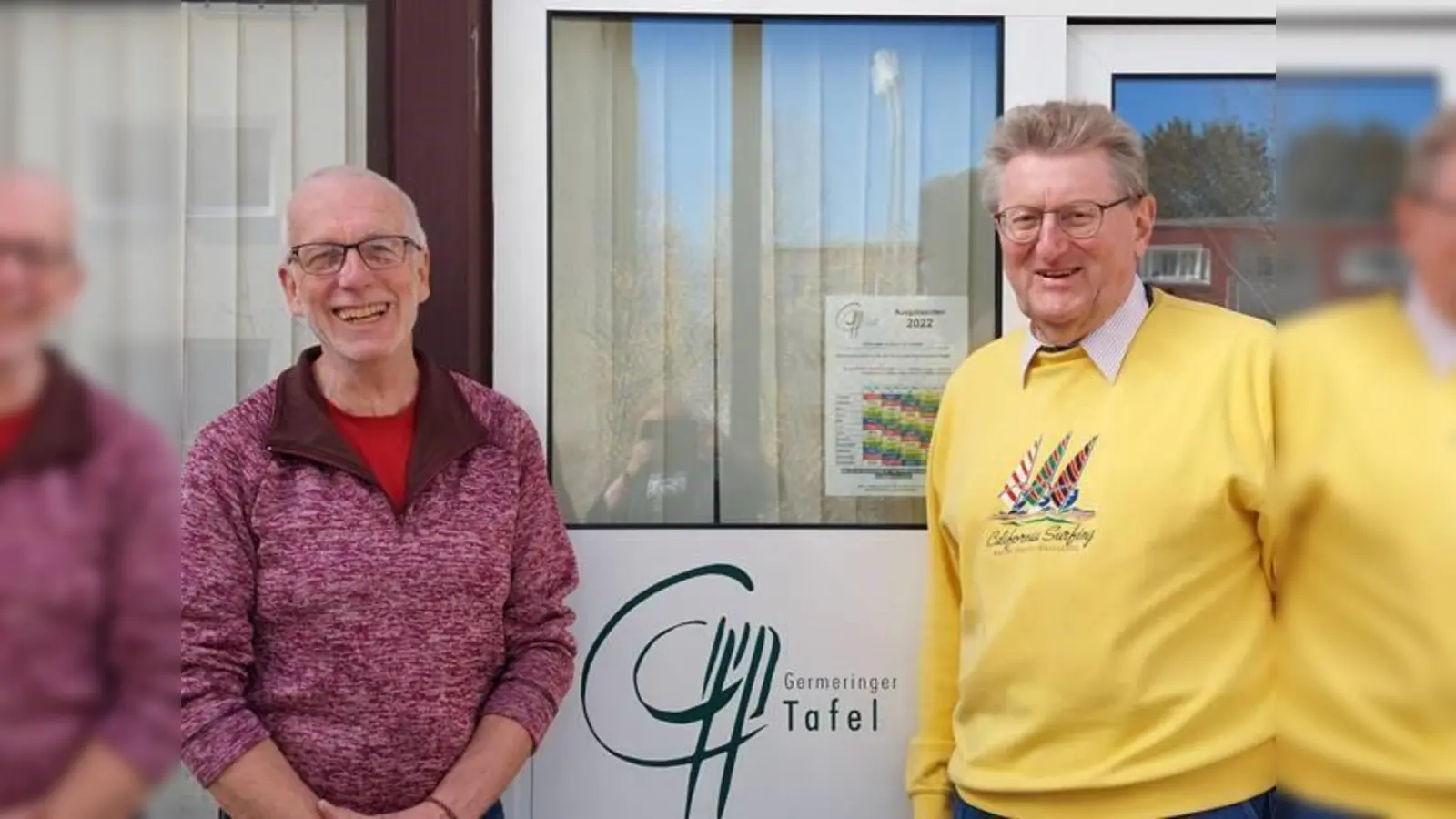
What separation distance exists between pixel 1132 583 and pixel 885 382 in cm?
91

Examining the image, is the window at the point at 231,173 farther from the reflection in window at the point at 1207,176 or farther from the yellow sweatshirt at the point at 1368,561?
the yellow sweatshirt at the point at 1368,561

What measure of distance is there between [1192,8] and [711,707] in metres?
1.56

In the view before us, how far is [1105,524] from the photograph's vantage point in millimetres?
1827

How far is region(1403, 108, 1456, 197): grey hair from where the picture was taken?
0.69 metres

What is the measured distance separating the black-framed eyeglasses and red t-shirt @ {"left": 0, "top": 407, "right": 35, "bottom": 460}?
1564mm

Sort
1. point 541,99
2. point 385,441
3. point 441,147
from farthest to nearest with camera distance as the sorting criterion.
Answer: point 541,99, point 441,147, point 385,441

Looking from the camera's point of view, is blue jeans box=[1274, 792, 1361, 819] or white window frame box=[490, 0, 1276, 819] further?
white window frame box=[490, 0, 1276, 819]

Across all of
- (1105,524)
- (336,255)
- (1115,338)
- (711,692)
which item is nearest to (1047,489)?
(1105,524)

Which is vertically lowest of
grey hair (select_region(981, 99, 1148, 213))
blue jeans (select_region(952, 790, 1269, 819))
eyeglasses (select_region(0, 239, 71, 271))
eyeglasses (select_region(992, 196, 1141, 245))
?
blue jeans (select_region(952, 790, 1269, 819))

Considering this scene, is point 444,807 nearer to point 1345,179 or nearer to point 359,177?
point 359,177

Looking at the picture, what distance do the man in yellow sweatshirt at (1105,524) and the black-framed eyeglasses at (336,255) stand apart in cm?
88

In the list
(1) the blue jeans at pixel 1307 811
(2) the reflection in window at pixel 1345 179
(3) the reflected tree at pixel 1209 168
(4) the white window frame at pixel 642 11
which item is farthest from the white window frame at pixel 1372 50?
(3) the reflected tree at pixel 1209 168

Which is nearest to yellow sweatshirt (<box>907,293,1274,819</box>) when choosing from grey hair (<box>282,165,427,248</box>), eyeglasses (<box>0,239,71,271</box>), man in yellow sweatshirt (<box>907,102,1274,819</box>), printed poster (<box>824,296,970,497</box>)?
man in yellow sweatshirt (<box>907,102,1274,819</box>)

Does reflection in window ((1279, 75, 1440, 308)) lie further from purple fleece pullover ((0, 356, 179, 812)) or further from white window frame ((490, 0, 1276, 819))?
white window frame ((490, 0, 1276, 819))
